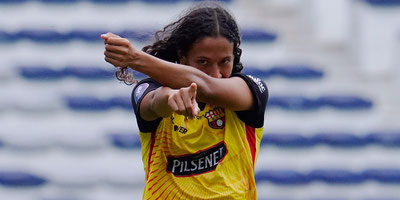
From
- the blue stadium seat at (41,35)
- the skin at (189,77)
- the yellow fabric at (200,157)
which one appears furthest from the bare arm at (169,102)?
the blue stadium seat at (41,35)

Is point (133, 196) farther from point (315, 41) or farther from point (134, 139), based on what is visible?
point (315, 41)

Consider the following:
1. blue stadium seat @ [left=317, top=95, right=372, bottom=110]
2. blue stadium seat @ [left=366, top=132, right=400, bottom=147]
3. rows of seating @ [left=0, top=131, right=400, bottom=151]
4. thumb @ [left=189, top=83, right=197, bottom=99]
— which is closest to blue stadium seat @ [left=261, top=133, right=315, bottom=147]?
rows of seating @ [left=0, top=131, right=400, bottom=151]

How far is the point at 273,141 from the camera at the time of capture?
20.8 feet

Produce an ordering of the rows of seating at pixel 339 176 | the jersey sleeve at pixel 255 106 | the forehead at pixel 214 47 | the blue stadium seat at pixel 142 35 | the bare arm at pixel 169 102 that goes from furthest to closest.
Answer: the rows of seating at pixel 339 176
the blue stadium seat at pixel 142 35
the jersey sleeve at pixel 255 106
the forehead at pixel 214 47
the bare arm at pixel 169 102

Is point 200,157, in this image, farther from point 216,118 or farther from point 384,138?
point 384,138

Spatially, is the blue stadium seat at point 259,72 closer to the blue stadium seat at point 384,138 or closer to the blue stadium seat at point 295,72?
the blue stadium seat at point 295,72

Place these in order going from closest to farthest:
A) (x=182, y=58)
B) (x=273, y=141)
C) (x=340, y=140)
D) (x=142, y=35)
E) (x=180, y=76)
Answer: (x=180, y=76) → (x=182, y=58) → (x=142, y=35) → (x=273, y=141) → (x=340, y=140)

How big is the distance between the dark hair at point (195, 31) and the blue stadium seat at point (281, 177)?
3666mm

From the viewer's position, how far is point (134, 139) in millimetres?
6234

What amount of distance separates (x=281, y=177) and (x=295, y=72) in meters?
0.92

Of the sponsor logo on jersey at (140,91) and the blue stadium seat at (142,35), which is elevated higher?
the blue stadium seat at (142,35)

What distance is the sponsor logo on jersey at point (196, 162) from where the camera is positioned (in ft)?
8.30

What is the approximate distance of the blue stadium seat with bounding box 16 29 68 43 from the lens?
6297mm

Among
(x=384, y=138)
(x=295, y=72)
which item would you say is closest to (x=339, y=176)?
(x=384, y=138)
